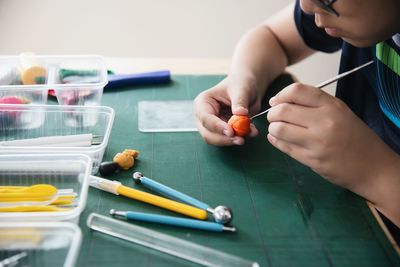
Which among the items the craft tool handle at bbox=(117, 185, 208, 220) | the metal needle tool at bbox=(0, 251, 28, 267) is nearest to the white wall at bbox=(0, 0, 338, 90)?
the craft tool handle at bbox=(117, 185, 208, 220)

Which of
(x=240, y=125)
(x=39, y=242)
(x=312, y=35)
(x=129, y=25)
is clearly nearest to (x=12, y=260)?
(x=39, y=242)

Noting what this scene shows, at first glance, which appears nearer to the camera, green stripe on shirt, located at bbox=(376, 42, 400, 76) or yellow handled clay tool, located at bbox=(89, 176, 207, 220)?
yellow handled clay tool, located at bbox=(89, 176, 207, 220)

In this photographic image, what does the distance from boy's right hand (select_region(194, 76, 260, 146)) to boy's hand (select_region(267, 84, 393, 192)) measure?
0.09 metres

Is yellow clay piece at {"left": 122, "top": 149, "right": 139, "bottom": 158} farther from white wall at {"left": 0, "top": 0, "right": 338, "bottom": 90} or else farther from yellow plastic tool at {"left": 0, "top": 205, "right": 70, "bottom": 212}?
white wall at {"left": 0, "top": 0, "right": 338, "bottom": 90}

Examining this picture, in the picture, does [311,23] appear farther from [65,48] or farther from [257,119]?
[65,48]

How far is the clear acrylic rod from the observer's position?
1.73 ft

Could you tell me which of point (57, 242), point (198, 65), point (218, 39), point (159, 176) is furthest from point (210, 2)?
point (57, 242)

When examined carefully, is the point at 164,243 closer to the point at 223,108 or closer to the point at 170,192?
the point at 170,192

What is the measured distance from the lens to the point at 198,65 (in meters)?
1.08

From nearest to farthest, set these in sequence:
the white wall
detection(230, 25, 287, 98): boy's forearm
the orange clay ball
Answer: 1. the orange clay ball
2. detection(230, 25, 287, 98): boy's forearm
3. the white wall

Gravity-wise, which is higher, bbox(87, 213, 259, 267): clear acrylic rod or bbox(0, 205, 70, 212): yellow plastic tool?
bbox(0, 205, 70, 212): yellow plastic tool

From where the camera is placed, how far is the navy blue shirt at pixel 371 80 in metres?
0.80

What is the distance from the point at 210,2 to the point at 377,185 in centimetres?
117

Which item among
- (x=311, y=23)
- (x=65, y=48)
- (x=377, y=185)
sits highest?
(x=311, y=23)
